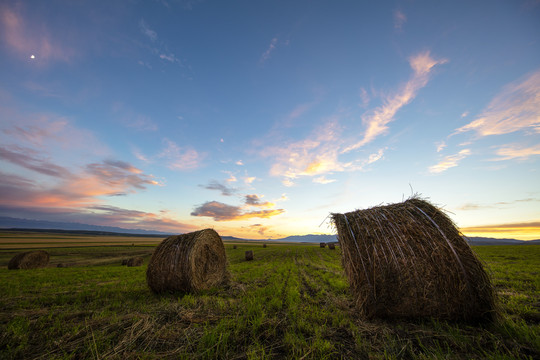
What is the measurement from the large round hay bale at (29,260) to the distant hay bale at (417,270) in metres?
26.5

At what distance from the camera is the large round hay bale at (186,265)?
7246 millimetres

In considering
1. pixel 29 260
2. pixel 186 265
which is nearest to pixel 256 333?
pixel 186 265

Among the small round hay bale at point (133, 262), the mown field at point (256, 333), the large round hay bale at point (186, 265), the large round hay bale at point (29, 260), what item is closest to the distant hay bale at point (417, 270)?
the mown field at point (256, 333)

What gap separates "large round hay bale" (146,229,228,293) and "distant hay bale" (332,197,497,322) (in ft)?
17.9

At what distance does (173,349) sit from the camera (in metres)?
3.13

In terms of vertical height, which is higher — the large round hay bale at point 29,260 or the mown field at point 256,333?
the mown field at point 256,333

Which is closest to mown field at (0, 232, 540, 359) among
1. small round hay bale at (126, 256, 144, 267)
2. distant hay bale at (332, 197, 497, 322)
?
distant hay bale at (332, 197, 497, 322)

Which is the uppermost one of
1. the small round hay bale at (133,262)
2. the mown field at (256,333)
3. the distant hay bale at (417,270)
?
the distant hay bale at (417,270)

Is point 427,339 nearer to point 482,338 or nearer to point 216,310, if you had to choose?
point 482,338

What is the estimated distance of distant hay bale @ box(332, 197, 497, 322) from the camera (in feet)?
13.3

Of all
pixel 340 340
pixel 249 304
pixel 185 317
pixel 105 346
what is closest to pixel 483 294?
pixel 340 340

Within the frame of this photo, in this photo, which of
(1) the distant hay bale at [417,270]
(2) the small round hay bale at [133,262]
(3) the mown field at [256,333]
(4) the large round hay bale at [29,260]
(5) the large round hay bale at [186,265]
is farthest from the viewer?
(2) the small round hay bale at [133,262]

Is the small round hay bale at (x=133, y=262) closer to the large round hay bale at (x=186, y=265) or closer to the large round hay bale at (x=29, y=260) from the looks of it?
the large round hay bale at (x=29, y=260)

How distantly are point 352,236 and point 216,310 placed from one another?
12.2ft
